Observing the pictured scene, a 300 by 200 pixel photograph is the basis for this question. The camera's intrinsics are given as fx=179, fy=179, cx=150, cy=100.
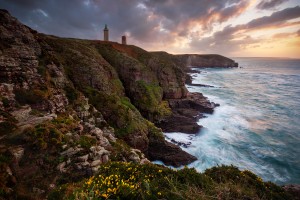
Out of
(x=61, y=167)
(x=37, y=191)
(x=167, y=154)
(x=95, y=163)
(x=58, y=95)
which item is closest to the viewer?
(x=37, y=191)

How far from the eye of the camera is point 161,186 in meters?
7.45

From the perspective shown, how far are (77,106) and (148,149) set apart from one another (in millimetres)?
11307

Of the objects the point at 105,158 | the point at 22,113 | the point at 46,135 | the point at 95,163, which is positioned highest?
the point at 22,113

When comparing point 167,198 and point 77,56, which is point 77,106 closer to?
point 77,56

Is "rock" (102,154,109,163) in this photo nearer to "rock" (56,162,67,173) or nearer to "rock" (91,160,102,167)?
"rock" (91,160,102,167)

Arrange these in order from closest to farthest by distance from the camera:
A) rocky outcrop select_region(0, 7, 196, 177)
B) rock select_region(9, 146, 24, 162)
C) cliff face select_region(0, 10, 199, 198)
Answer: rock select_region(9, 146, 24, 162), cliff face select_region(0, 10, 199, 198), rocky outcrop select_region(0, 7, 196, 177)

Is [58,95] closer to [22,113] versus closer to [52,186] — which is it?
[22,113]

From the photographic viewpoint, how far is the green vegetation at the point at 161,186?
6.19 meters

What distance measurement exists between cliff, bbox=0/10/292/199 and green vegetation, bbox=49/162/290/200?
5.55 feet

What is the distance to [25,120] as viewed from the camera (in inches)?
534

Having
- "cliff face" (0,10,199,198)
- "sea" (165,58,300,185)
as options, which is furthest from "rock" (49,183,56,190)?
"sea" (165,58,300,185)

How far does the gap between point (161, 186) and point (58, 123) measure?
10.6m

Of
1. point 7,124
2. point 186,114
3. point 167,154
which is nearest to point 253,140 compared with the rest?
point 186,114

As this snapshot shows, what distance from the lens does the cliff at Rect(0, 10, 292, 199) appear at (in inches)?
412
